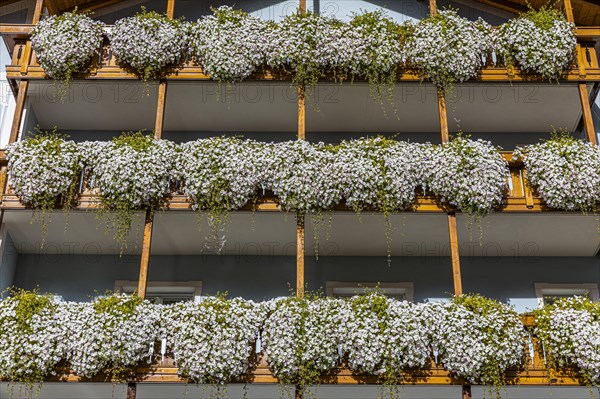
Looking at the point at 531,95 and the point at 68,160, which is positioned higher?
the point at 531,95

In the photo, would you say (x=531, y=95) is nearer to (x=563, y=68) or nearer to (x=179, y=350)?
(x=563, y=68)

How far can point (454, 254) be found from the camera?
14.7m

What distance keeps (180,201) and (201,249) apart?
1.43 metres

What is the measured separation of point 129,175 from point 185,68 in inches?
103

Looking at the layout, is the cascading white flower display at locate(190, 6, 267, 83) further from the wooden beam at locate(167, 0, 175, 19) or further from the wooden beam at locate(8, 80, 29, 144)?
the wooden beam at locate(8, 80, 29, 144)

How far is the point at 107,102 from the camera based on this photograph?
1700 centimetres

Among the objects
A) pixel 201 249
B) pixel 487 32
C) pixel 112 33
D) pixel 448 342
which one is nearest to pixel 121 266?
pixel 201 249

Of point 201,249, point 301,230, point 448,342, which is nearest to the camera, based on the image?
point 448,342

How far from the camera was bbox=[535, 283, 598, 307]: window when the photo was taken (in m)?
16.2

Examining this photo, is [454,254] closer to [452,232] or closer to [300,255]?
[452,232]

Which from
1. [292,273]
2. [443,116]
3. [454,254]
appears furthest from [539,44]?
[292,273]

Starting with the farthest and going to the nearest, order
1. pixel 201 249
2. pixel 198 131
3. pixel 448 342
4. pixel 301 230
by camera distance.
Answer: pixel 198 131, pixel 201 249, pixel 301 230, pixel 448 342

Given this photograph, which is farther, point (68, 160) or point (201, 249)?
point (201, 249)

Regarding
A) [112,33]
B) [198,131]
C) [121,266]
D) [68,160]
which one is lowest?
[121,266]
